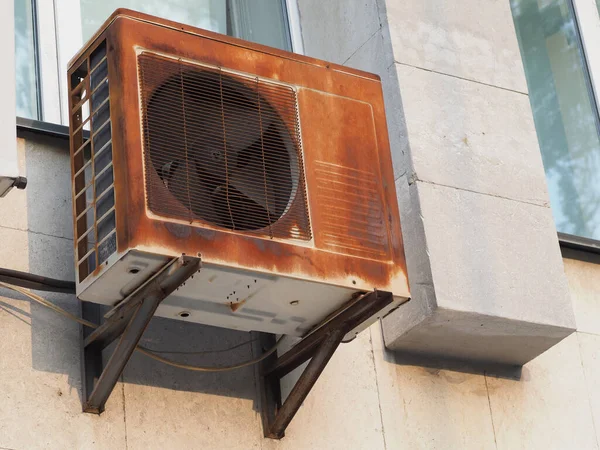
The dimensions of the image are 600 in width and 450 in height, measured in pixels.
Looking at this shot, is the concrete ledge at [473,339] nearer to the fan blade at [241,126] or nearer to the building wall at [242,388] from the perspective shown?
the building wall at [242,388]

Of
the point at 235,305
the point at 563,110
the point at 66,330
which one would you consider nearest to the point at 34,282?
the point at 66,330

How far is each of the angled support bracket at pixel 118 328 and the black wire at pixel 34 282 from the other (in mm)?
106

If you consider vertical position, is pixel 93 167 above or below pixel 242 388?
above

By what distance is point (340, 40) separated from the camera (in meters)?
6.17

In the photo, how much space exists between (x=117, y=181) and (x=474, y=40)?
2.33 meters

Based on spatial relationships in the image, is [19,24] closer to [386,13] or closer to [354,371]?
[386,13]

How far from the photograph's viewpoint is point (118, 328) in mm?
4672

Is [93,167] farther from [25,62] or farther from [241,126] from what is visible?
[25,62]

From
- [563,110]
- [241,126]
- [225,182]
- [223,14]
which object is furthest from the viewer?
[563,110]

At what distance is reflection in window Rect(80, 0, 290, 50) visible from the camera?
5.88m

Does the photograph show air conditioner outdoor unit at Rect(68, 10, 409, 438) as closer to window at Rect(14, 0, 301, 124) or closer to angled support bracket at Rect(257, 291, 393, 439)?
angled support bracket at Rect(257, 291, 393, 439)

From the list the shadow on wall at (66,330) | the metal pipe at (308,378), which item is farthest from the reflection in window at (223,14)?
the metal pipe at (308,378)

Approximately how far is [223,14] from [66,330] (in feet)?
6.77

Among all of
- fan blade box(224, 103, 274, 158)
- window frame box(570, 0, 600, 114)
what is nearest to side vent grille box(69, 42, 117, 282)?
fan blade box(224, 103, 274, 158)
